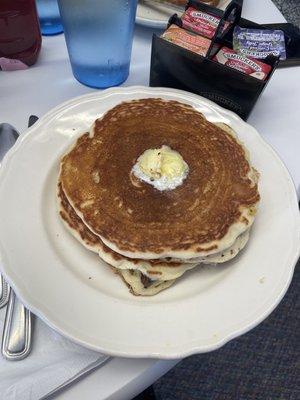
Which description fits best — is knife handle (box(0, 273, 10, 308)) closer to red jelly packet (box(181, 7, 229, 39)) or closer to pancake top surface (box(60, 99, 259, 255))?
pancake top surface (box(60, 99, 259, 255))

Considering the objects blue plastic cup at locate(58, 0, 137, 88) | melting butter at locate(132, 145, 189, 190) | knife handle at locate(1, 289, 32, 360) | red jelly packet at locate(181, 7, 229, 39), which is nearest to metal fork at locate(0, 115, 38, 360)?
knife handle at locate(1, 289, 32, 360)

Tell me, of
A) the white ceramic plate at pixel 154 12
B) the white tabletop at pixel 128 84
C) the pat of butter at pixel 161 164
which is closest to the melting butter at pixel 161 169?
the pat of butter at pixel 161 164

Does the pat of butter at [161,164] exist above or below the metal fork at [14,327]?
above

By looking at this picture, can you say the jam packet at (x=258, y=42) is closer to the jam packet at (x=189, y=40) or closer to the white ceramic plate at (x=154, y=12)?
the jam packet at (x=189, y=40)

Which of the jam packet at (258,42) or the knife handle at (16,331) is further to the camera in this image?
the jam packet at (258,42)

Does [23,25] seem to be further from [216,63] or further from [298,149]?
[298,149]

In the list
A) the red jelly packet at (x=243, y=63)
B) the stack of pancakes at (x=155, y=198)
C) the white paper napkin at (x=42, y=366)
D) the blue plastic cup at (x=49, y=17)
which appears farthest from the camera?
the blue plastic cup at (x=49, y=17)

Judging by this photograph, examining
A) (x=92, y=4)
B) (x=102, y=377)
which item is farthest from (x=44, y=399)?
(x=92, y=4)
